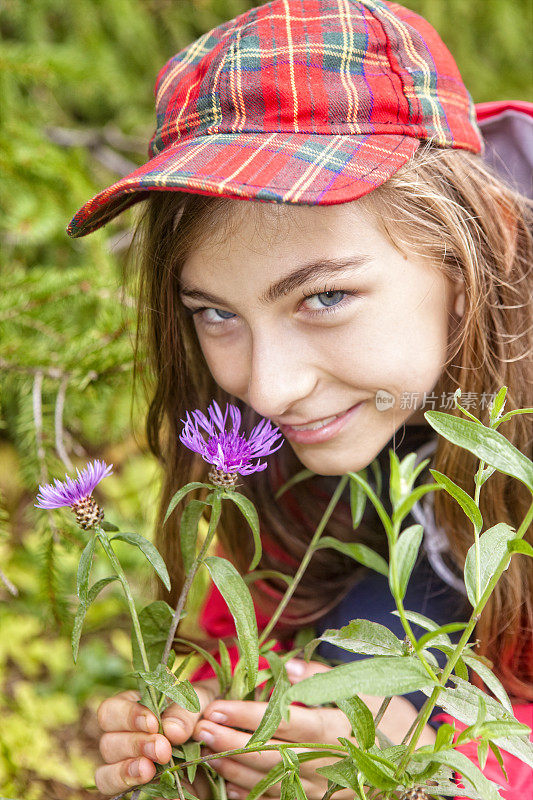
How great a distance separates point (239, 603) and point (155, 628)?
17 cm

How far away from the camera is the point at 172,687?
63 centimetres

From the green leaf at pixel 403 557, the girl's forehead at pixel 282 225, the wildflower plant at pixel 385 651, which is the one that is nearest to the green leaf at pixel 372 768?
the wildflower plant at pixel 385 651

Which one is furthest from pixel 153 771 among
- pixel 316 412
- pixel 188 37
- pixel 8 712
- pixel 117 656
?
pixel 188 37

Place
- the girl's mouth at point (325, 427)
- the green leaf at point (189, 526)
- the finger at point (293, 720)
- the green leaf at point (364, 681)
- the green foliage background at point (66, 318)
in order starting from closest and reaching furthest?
the green leaf at point (364, 681) → the green leaf at point (189, 526) → the finger at point (293, 720) → the girl's mouth at point (325, 427) → the green foliage background at point (66, 318)

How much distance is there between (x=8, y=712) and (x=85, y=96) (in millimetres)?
1389

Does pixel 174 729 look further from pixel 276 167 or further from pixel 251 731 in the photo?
pixel 276 167

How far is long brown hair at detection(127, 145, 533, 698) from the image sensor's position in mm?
853

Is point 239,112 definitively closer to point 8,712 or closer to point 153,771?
point 153,771

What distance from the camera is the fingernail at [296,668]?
946 mm

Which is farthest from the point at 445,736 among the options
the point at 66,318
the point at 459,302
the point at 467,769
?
the point at 66,318

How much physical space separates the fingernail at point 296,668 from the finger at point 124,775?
27cm

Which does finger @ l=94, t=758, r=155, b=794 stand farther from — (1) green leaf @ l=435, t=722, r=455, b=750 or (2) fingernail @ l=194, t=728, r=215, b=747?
(1) green leaf @ l=435, t=722, r=455, b=750

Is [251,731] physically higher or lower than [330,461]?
lower

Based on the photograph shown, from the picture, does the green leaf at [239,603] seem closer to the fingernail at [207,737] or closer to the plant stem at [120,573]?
the plant stem at [120,573]
